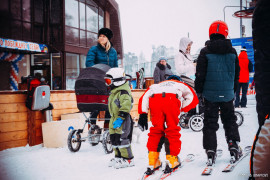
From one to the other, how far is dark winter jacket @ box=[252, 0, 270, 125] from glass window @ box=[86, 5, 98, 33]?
15.9 metres

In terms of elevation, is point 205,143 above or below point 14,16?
below

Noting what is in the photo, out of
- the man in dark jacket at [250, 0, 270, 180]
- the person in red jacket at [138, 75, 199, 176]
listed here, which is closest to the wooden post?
the person in red jacket at [138, 75, 199, 176]

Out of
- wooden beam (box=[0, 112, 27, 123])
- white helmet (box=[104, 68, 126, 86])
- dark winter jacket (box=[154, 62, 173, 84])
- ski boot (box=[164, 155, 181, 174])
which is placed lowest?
ski boot (box=[164, 155, 181, 174])

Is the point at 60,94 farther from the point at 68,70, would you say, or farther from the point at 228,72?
the point at 68,70

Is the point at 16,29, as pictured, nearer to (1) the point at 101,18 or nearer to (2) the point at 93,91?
(1) the point at 101,18

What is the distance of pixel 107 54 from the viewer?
437cm

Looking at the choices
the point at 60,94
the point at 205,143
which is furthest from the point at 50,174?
the point at 60,94

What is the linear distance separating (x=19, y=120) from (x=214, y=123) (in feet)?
10.5

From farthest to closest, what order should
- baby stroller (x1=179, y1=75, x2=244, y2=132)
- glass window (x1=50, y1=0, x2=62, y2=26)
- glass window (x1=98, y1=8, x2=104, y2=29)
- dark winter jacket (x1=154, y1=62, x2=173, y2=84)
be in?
glass window (x1=98, y1=8, x2=104, y2=29), glass window (x1=50, y1=0, x2=62, y2=26), dark winter jacket (x1=154, y1=62, x2=173, y2=84), baby stroller (x1=179, y1=75, x2=244, y2=132)

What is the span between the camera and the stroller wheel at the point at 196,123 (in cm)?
581

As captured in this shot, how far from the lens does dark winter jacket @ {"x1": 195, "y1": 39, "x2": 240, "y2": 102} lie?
3.13 m

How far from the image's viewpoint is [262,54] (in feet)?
3.79

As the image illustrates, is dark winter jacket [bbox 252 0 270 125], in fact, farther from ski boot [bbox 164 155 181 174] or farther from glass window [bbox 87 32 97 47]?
glass window [bbox 87 32 97 47]

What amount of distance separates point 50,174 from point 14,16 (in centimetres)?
1163
